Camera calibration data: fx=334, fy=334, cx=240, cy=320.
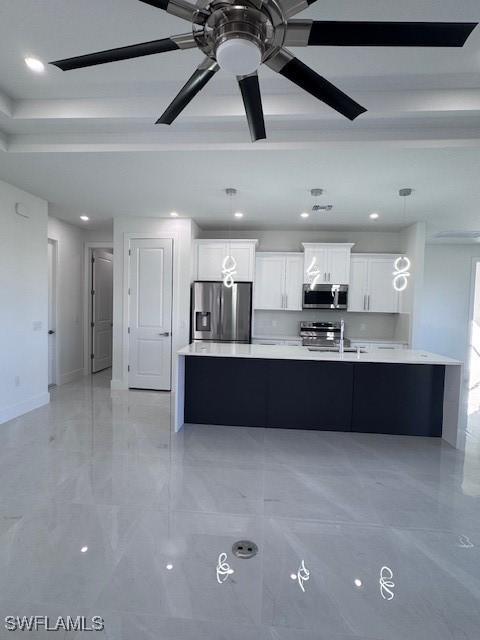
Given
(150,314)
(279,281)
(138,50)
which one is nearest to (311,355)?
(279,281)

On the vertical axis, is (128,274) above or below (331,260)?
below

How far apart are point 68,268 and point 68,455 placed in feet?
12.3

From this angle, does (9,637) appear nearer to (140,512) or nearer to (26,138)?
(140,512)

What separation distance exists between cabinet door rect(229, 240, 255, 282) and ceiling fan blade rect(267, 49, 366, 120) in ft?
12.1

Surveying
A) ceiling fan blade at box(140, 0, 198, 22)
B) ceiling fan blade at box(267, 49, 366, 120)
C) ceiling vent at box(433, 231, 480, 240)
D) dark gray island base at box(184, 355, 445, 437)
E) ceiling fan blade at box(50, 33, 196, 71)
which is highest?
ceiling vent at box(433, 231, 480, 240)

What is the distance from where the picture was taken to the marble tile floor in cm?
154

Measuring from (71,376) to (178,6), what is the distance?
19.2ft

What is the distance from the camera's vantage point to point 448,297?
22.3ft

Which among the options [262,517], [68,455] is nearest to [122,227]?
[68,455]

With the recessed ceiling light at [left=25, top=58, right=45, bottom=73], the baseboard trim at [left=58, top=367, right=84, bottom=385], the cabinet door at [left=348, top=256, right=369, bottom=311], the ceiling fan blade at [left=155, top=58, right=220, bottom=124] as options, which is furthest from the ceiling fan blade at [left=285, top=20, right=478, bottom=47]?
the baseboard trim at [left=58, top=367, right=84, bottom=385]

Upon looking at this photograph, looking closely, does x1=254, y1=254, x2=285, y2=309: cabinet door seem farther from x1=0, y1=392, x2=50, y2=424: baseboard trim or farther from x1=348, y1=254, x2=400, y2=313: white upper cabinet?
x1=0, y1=392, x2=50, y2=424: baseboard trim

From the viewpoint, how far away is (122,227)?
17.3 ft

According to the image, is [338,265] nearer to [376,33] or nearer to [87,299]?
[376,33]

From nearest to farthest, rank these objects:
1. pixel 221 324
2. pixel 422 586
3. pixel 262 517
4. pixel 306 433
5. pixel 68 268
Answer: pixel 422 586 < pixel 262 517 < pixel 306 433 < pixel 221 324 < pixel 68 268
